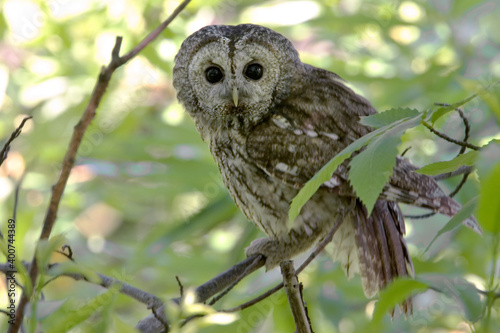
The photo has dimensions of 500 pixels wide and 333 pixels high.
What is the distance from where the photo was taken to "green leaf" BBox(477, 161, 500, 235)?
83 centimetres

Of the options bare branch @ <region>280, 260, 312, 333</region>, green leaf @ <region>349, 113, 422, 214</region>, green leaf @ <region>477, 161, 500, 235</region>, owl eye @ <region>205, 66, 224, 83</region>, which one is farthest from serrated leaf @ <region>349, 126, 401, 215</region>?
owl eye @ <region>205, 66, 224, 83</region>

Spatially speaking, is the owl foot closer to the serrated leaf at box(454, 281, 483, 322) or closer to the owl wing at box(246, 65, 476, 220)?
the owl wing at box(246, 65, 476, 220)

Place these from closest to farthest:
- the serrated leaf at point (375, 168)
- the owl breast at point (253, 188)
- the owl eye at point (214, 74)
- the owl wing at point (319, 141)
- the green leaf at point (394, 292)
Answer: the green leaf at point (394, 292)
the serrated leaf at point (375, 168)
the owl wing at point (319, 141)
the owl breast at point (253, 188)
the owl eye at point (214, 74)

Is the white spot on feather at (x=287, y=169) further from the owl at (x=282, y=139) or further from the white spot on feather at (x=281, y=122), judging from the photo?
the white spot on feather at (x=281, y=122)

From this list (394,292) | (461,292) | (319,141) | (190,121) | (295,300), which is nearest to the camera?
(394,292)

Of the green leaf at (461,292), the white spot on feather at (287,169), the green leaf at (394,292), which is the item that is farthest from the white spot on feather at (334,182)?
the green leaf at (394,292)

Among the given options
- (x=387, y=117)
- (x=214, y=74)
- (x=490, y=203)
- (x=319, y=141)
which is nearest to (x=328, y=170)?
(x=387, y=117)

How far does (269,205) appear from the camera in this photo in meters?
2.39

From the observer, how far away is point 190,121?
11.9ft

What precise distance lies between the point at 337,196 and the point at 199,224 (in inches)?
29.2

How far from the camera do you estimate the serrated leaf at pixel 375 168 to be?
119 cm

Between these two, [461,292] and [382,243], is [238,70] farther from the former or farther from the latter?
[461,292]

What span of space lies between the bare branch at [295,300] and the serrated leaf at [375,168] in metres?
0.45

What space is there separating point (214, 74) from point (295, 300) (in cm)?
121
